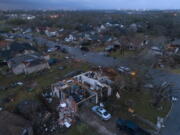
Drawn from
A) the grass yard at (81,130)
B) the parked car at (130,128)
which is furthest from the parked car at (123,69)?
the grass yard at (81,130)

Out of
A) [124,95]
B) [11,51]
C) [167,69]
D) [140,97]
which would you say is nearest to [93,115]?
→ [124,95]

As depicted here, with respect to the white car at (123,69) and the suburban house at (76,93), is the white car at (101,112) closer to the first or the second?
the suburban house at (76,93)

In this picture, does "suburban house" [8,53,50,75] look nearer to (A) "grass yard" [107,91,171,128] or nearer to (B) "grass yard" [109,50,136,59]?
(A) "grass yard" [107,91,171,128]

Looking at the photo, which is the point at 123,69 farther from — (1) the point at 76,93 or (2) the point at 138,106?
(1) the point at 76,93

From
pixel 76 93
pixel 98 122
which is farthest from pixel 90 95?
pixel 98 122

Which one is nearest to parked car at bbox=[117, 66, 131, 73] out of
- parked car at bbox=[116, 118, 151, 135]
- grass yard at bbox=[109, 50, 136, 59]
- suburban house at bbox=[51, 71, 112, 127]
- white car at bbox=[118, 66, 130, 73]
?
white car at bbox=[118, 66, 130, 73]

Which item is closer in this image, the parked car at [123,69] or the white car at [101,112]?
the white car at [101,112]
